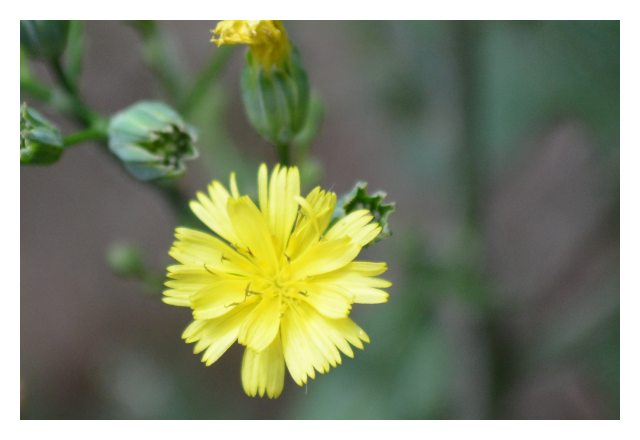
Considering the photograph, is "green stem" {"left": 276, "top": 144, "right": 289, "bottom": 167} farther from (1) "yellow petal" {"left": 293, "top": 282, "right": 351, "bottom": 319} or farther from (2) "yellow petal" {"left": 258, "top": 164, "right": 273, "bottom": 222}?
(1) "yellow petal" {"left": 293, "top": 282, "right": 351, "bottom": 319}

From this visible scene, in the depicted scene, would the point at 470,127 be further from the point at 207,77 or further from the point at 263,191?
the point at 263,191

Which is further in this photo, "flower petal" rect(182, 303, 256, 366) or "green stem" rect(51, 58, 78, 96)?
"green stem" rect(51, 58, 78, 96)

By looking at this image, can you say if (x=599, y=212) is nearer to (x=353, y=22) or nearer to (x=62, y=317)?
(x=353, y=22)

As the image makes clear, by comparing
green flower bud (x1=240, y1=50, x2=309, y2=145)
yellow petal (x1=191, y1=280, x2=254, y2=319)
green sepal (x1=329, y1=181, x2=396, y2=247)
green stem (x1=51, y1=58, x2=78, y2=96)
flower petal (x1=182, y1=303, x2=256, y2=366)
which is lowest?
flower petal (x1=182, y1=303, x2=256, y2=366)

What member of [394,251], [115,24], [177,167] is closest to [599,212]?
[394,251]

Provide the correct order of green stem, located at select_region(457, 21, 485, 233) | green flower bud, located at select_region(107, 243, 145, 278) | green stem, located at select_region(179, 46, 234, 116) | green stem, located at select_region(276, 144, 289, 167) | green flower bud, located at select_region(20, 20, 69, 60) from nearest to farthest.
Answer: green flower bud, located at select_region(20, 20, 69, 60), green stem, located at select_region(276, 144, 289, 167), green stem, located at select_region(179, 46, 234, 116), green flower bud, located at select_region(107, 243, 145, 278), green stem, located at select_region(457, 21, 485, 233)

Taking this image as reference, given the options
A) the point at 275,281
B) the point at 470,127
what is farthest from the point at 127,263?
the point at 470,127

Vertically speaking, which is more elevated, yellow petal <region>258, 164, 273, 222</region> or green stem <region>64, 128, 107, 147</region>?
green stem <region>64, 128, 107, 147</region>

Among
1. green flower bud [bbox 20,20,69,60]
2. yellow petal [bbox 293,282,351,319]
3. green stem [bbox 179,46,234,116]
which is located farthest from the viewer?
green stem [bbox 179,46,234,116]

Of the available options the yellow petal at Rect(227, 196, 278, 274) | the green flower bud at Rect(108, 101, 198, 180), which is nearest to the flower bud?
the green flower bud at Rect(108, 101, 198, 180)
